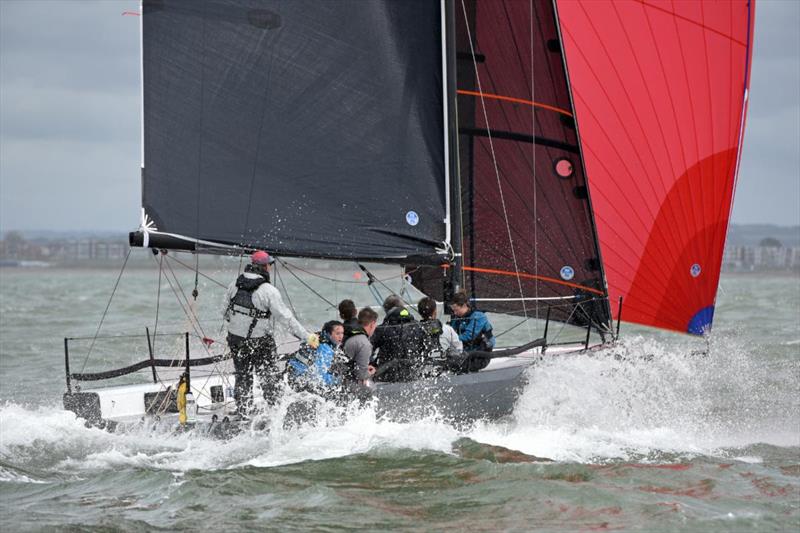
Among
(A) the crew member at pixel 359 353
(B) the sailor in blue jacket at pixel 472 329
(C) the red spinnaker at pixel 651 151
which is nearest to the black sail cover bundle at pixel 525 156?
(B) the sailor in blue jacket at pixel 472 329

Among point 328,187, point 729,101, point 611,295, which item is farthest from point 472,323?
point 729,101

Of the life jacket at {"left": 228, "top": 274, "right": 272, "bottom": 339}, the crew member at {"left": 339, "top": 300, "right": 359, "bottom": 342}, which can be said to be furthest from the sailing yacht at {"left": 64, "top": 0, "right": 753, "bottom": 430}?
the life jacket at {"left": 228, "top": 274, "right": 272, "bottom": 339}

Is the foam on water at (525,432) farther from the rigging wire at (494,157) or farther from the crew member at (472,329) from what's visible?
the rigging wire at (494,157)

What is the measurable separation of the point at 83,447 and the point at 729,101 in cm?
644

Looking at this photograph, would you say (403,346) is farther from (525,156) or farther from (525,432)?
(525,156)

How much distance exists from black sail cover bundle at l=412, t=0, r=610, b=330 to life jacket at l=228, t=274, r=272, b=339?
2390 millimetres

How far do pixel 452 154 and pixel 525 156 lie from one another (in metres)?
0.84

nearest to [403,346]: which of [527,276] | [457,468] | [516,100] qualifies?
[457,468]

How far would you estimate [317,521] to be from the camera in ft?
18.6

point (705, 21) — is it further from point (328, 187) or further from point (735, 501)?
point (735, 501)

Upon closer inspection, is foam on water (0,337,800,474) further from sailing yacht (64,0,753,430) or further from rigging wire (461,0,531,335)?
rigging wire (461,0,531,335)

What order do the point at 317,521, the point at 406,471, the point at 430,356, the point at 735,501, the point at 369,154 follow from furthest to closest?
1. the point at 369,154
2. the point at 430,356
3. the point at 406,471
4. the point at 735,501
5. the point at 317,521

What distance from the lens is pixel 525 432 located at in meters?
7.59

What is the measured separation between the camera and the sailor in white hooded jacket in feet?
22.9
